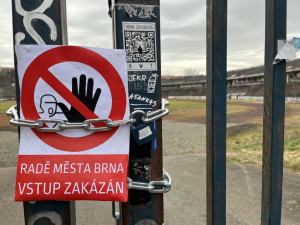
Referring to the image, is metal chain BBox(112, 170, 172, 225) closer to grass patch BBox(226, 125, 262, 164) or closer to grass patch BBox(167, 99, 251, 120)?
grass patch BBox(226, 125, 262, 164)

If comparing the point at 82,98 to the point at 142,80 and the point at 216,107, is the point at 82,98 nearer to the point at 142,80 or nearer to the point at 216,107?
the point at 142,80

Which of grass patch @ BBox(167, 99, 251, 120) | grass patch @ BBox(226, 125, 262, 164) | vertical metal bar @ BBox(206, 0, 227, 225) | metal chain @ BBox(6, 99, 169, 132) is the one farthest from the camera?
grass patch @ BBox(167, 99, 251, 120)

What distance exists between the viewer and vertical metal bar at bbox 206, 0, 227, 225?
3.67 ft

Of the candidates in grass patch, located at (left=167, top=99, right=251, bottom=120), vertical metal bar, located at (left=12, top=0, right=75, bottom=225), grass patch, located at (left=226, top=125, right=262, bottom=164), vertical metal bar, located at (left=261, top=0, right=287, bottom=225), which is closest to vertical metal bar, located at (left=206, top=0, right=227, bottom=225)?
vertical metal bar, located at (left=261, top=0, right=287, bottom=225)

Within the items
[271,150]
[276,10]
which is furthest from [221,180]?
[276,10]

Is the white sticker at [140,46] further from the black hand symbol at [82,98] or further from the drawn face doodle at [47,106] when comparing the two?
the drawn face doodle at [47,106]

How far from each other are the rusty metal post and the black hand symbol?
0.15m

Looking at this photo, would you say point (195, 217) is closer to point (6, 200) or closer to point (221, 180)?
point (221, 180)

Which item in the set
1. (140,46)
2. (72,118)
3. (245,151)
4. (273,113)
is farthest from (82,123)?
(245,151)

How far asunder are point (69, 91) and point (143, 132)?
13.4 inches

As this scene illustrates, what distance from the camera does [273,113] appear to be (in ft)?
4.17

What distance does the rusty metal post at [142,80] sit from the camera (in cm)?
100

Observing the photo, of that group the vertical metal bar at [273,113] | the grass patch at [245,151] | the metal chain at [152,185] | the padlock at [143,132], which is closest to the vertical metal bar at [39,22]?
the padlock at [143,132]

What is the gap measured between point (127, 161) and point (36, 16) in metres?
0.68
